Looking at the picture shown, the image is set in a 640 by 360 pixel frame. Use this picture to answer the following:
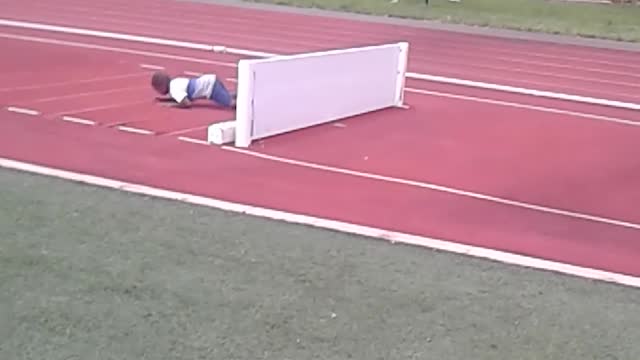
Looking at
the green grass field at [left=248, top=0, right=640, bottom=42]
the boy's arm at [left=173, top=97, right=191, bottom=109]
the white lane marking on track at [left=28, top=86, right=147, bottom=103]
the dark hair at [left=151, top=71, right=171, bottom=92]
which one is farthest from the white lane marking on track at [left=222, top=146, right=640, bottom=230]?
the green grass field at [left=248, top=0, right=640, bottom=42]

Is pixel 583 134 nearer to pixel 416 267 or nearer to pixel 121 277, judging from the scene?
pixel 416 267

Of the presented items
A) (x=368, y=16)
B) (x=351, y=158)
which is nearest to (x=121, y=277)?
(x=351, y=158)

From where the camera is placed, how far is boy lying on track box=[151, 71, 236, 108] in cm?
1228

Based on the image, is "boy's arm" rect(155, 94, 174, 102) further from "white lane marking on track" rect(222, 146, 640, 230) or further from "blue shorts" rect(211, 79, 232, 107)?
"white lane marking on track" rect(222, 146, 640, 230)

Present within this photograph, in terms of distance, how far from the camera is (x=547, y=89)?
16.9 m

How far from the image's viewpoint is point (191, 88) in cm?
1231

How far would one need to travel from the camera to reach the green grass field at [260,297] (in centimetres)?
504

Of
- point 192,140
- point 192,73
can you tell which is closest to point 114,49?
point 192,73

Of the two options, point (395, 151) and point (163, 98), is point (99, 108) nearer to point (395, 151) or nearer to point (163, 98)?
point (163, 98)

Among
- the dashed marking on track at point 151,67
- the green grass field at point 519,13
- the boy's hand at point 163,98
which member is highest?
the boy's hand at point 163,98

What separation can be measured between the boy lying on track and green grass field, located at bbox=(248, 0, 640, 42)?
15.8 m

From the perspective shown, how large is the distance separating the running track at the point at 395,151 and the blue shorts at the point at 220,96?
1.17ft

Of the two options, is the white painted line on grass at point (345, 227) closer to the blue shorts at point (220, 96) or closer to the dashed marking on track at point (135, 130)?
the dashed marking on track at point (135, 130)

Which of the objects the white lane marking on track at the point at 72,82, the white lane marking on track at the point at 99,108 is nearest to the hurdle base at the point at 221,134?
the white lane marking on track at the point at 99,108
